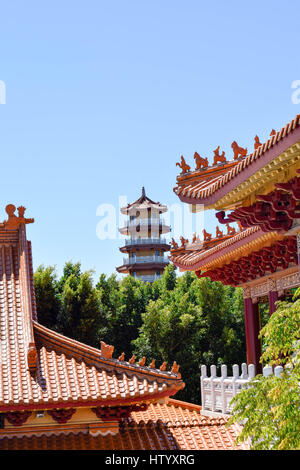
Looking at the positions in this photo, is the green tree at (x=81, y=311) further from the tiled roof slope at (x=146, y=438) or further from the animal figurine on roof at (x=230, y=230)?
the tiled roof slope at (x=146, y=438)

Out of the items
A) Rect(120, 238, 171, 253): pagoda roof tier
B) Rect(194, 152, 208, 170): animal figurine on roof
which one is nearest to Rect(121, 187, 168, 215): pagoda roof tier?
Rect(120, 238, 171, 253): pagoda roof tier

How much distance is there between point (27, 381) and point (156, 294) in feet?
71.7

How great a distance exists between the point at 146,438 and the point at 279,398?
15.8 ft

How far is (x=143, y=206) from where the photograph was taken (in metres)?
51.3

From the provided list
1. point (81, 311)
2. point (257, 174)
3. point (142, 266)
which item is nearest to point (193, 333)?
Result: point (81, 311)

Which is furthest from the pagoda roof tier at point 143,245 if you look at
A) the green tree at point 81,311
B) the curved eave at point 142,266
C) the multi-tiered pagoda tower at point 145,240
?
the green tree at point 81,311

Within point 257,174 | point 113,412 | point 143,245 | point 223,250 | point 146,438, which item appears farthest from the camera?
point 143,245

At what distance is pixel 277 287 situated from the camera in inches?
478

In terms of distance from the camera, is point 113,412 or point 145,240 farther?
point 145,240

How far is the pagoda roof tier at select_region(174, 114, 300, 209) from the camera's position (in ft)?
21.0

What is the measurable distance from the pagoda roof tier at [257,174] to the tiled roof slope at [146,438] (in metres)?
3.54

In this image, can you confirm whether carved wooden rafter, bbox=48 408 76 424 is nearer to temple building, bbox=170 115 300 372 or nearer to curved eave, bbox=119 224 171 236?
temple building, bbox=170 115 300 372

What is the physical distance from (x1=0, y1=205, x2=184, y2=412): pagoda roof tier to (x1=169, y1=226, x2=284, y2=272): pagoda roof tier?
2.52m

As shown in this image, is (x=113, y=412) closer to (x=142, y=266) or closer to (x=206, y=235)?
(x=206, y=235)
